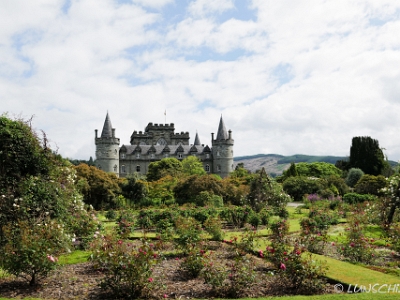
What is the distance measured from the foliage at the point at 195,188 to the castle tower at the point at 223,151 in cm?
3560

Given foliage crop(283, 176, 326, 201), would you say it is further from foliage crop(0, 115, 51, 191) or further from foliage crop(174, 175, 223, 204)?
foliage crop(0, 115, 51, 191)

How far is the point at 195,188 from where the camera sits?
27.0 metres

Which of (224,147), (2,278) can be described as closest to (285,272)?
(2,278)

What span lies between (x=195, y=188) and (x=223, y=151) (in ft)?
122

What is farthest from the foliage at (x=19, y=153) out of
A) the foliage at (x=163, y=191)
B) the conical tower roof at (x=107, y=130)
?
the conical tower roof at (x=107, y=130)

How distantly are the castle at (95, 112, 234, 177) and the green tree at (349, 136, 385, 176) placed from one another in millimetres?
20261

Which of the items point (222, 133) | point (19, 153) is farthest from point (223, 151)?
point (19, 153)

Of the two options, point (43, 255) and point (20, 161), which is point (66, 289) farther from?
point (20, 161)

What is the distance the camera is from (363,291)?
7.00 metres

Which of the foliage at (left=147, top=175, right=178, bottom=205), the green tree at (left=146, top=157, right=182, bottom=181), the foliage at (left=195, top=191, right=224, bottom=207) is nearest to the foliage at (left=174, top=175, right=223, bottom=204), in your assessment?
the foliage at (left=147, top=175, right=178, bottom=205)

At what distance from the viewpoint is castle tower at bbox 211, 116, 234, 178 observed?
6375cm

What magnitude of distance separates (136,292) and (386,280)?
16.1ft

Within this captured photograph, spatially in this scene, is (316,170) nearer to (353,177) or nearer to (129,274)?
(353,177)

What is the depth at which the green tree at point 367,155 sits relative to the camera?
59938mm
